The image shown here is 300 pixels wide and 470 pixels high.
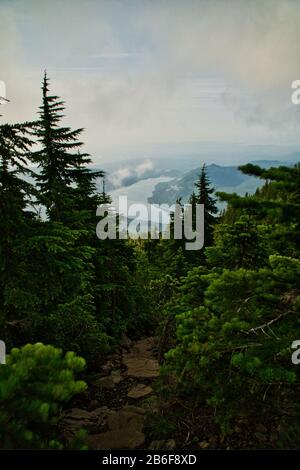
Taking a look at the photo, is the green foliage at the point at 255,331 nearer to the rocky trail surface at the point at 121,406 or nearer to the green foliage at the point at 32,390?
the green foliage at the point at 32,390

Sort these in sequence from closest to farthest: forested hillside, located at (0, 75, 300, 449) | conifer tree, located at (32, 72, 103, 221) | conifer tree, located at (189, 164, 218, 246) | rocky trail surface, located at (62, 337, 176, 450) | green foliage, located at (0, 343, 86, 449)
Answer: green foliage, located at (0, 343, 86, 449) < forested hillside, located at (0, 75, 300, 449) < rocky trail surface, located at (62, 337, 176, 450) < conifer tree, located at (32, 72, 103, 221) < conifer tree, located at (189, 164, 218, 246)

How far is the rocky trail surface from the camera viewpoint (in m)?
7.76

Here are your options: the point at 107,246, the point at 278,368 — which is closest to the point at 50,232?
the point at 278,368

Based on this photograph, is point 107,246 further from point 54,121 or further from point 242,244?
point 242,244

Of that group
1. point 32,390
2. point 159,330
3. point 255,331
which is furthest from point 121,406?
point 32,390

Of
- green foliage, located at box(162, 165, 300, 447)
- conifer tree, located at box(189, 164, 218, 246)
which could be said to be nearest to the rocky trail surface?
green foliage, located at box(162, 165, 300, 447)

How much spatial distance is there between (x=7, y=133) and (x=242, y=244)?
7.52 meters

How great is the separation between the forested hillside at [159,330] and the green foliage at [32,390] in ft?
0.05

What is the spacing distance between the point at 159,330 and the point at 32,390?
1265 centimetres

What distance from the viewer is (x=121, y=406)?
1091 cm

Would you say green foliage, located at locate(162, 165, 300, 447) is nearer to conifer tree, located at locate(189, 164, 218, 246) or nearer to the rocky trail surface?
the rocky trail surface

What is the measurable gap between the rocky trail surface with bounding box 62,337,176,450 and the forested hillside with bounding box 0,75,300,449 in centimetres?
5

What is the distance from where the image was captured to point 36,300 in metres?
8.37

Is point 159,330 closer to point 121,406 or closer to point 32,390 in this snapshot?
point 121,406
